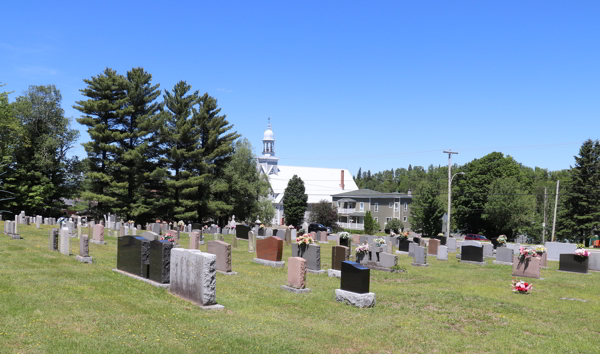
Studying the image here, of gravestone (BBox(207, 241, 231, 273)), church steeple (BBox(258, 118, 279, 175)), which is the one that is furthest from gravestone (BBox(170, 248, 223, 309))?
church steeple (BBox(258, 118, 279, 175))

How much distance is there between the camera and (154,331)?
847 cm

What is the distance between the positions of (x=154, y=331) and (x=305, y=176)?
83.9m

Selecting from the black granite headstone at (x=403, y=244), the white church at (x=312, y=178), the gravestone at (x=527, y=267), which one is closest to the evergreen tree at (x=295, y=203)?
the white church at (x=312, y=178)

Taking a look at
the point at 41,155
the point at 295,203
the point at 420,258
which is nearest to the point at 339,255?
the point at 420,258

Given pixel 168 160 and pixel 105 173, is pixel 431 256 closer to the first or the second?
pixel 168 160

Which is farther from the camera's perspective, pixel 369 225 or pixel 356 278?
pixel 369 225

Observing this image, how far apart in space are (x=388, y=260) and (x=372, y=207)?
178 feet

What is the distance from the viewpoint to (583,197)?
163 ft

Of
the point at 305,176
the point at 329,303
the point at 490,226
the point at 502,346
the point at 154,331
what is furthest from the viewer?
the point at 305,176

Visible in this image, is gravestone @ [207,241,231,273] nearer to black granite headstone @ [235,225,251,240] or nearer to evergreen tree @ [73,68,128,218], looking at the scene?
black granite headstone @ [235,225,251,240]

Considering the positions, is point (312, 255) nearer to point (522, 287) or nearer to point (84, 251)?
point (522, 287)

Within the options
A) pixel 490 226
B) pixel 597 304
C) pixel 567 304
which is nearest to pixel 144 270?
pixel 567 304

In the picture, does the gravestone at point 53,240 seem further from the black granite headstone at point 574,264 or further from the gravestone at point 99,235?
the black granite headstone at point 574,264

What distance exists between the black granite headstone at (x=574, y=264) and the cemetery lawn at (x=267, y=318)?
245 inches
